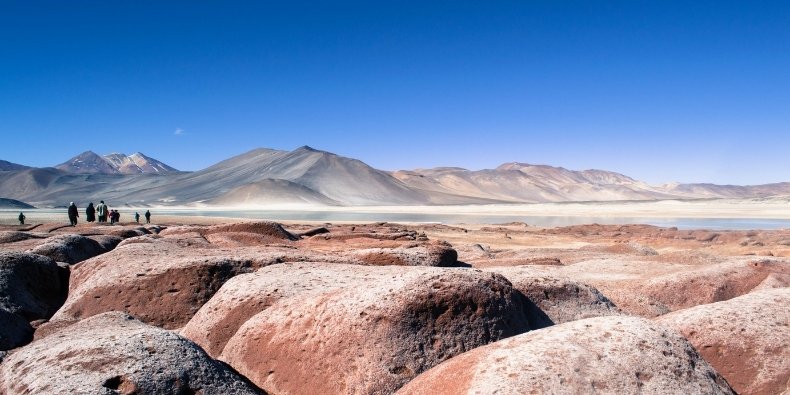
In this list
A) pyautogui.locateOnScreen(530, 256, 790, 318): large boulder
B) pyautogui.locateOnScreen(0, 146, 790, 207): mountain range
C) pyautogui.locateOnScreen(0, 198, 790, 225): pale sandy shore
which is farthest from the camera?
pyautogui.locateOnScreen(0, 146, 790, 207): mountain range

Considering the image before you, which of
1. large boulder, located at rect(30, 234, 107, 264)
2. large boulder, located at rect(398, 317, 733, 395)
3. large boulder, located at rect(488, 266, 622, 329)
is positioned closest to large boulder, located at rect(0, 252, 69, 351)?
large boulder, located at rect(30, 234, 107, 264)

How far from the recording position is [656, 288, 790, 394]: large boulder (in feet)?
14.5

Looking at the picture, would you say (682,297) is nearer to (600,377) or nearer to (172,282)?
(600,377)

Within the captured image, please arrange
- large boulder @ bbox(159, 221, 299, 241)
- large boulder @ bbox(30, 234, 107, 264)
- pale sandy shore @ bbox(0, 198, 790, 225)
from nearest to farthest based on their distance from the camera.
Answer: large boulder @ bbox(30, 234, 107, 264), large boulder @ bbox(159, 221, 299, 241), pale sandy shore @ bbox(0, 198, 790, 225)

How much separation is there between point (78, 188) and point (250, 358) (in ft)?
549

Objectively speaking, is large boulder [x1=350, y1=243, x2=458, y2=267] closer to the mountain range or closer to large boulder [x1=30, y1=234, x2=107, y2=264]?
large boulder [x1=30, y1=234, x2=107, y2=264]

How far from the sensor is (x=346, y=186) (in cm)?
14900

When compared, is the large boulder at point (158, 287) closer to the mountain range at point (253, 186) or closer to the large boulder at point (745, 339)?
the large boulder at point (745, 339)

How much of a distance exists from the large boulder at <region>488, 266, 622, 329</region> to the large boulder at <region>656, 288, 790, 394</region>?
851mm

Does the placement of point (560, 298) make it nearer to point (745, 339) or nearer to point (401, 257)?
point (745, 339)

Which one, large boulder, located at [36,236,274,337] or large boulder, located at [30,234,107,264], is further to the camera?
large boulder, located at [30,234,107,264]

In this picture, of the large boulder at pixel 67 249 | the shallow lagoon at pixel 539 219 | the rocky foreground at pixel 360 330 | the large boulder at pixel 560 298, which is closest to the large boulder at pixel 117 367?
the rocky foreground at pixel 360 330

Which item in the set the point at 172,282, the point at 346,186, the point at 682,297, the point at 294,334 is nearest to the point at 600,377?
the point at 294,334

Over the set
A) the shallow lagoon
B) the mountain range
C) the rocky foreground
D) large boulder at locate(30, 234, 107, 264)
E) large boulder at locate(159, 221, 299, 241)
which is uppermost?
the mountain range
